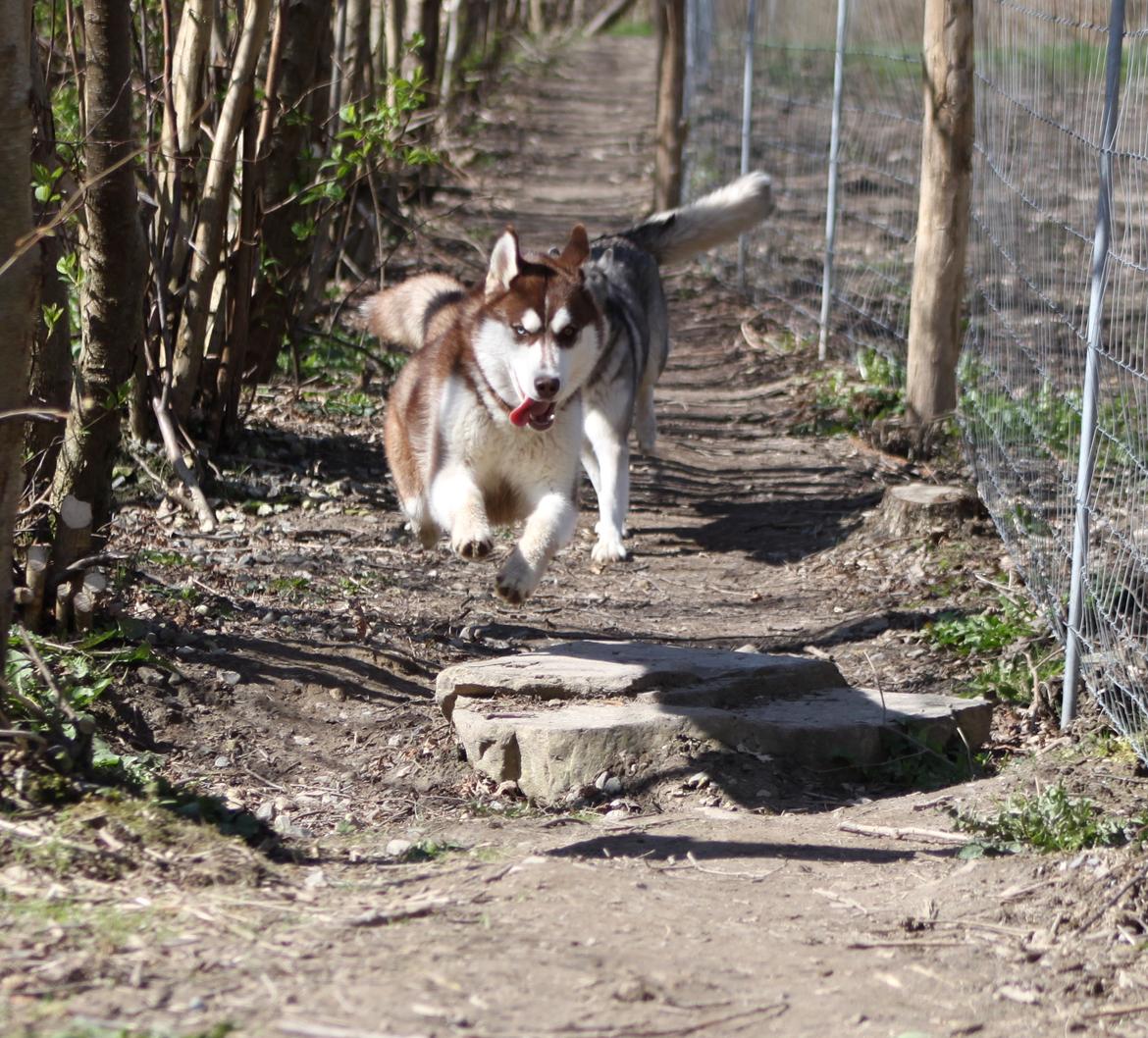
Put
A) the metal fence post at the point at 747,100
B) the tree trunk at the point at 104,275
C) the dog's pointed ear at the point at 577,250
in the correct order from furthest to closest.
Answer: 1. the metal fence post at the point at 747,100
2. the dog's pointed ear at the point at 577,250
3. the tree trunk at the point at 104,275

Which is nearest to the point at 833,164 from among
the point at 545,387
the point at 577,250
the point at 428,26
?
the point at 577,250

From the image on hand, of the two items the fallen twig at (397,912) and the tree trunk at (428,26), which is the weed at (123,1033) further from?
the tree trunk at (428,26)

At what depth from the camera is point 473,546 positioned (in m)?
4.60

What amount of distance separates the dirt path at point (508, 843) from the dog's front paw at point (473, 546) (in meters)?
0.55

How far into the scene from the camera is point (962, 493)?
6.21m

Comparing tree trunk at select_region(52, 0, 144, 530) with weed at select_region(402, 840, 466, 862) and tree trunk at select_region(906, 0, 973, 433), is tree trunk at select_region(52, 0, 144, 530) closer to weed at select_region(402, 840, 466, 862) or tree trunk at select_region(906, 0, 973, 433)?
weed at select_region(402, 840, 466, 862)

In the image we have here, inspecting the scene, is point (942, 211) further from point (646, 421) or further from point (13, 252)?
point (13, 252)

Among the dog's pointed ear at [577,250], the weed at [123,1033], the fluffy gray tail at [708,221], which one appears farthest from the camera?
the fluffy gray tail at [708,221]

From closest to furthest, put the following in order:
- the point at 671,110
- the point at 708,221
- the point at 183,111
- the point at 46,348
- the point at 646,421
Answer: the point at 46,348 < the point at 183,111 < the point at 646,421 < the point at 708,221 < the point at 671,110

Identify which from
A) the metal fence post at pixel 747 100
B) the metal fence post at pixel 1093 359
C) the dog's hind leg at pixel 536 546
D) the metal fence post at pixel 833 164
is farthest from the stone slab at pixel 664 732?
the metal fence post at pixel 747 100

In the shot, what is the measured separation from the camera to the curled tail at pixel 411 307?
611cm

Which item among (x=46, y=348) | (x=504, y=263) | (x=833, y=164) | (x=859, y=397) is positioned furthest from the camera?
(x=833, y=164)

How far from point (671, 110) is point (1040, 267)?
8032 mm

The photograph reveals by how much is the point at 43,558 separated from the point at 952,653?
3.14 meters
